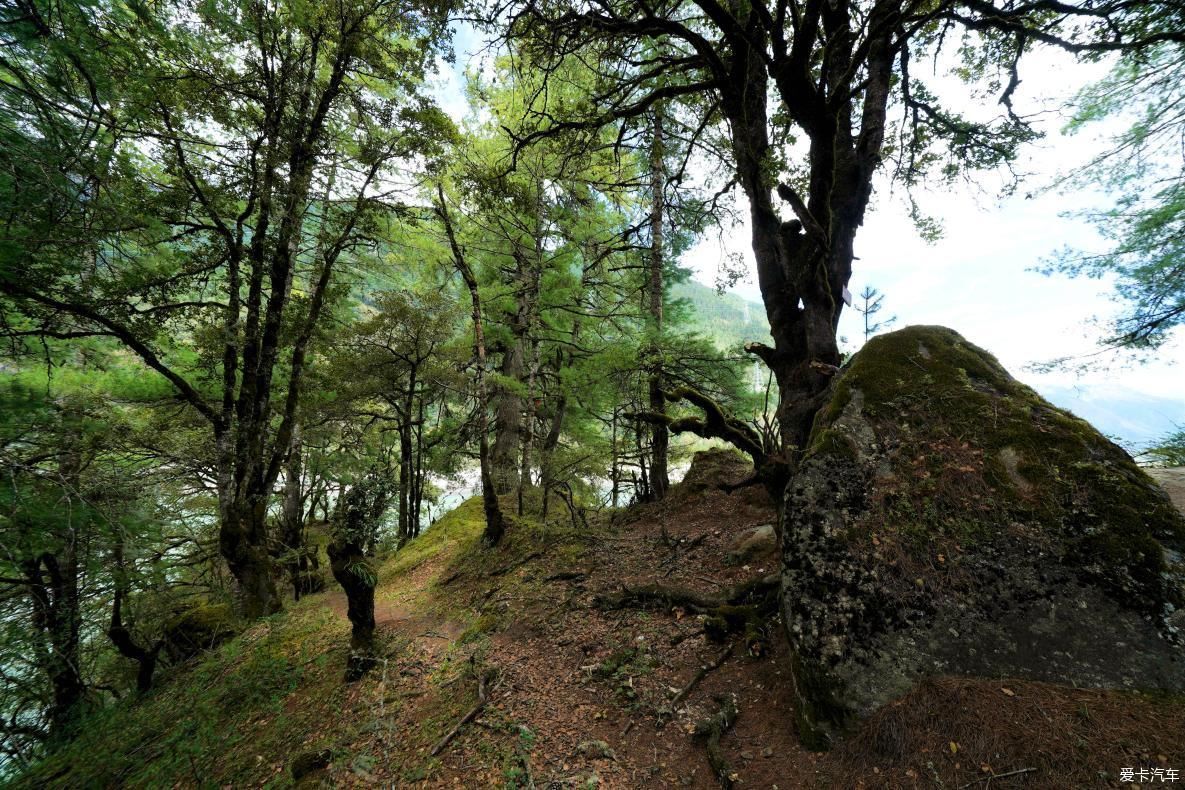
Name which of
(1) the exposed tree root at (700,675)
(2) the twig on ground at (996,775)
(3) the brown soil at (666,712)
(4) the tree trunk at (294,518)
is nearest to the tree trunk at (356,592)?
(3) the brown soil at (666,712)

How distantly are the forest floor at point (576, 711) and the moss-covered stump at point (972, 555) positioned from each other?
212 mm

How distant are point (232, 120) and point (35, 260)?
3.62m

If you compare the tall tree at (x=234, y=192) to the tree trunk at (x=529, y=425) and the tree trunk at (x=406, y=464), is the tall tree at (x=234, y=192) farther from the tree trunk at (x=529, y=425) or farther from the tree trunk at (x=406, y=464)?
the tree trunk at (x=406, y=464)

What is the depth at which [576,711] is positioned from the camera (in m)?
3.93

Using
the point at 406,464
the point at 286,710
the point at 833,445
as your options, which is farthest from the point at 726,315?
the point at 286,710

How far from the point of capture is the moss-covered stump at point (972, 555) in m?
2.35

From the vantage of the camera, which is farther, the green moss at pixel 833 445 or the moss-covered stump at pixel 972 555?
the green moss at pixel 833 445

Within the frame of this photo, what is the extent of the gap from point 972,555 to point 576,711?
367 cm

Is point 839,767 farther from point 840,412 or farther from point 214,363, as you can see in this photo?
point 214,363

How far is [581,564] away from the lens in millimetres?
6668

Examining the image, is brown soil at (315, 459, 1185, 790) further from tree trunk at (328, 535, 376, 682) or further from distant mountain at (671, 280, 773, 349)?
distant mountain at (671, 280, 773, 349)

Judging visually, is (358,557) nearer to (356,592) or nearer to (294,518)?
(356,592)

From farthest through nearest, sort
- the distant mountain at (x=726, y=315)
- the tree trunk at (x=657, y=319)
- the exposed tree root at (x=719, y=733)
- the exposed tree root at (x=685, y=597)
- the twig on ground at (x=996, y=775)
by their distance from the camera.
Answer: the distant mountain at (x=726, y=315) < the tree trunk at (x=657, y=319) < the exposed tree root at (x=685, y=597) < the exposed tree root at (x=719, y=733) < the twig on ground at (x=996, y=775)

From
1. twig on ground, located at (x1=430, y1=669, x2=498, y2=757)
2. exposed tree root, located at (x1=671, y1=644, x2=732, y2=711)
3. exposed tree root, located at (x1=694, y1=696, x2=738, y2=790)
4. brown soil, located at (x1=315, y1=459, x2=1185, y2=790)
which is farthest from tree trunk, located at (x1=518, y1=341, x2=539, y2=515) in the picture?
exposed tree root, located at (x1=694, y1=696, x2=738, y2=790)
